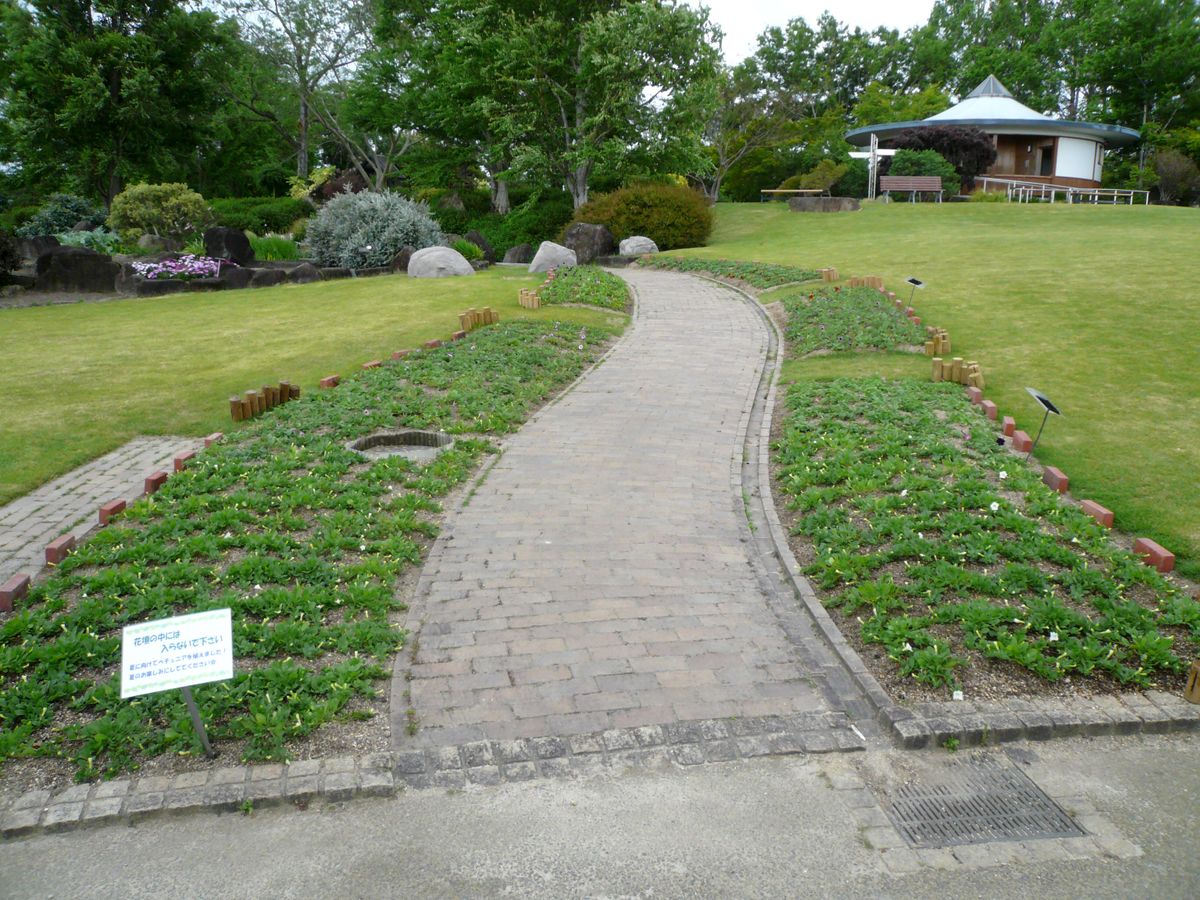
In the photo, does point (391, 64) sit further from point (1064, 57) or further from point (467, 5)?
point (1064, 57)

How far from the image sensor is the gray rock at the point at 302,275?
23.8 metres

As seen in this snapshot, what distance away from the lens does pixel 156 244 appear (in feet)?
92.8

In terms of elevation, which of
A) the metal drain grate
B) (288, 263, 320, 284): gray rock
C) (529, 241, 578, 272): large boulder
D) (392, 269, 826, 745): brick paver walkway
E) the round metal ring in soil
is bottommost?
the metal drain grate

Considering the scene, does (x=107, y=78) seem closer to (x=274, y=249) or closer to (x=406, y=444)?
(x=274, y=249)

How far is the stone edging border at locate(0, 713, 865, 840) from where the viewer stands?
3982 mm

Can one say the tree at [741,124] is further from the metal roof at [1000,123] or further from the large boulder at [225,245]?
the large boulder at [225,245]

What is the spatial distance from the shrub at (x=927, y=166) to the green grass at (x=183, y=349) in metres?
24.6

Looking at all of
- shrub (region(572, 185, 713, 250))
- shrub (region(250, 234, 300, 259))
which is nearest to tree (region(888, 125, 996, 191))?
shrub (region(572, 185, 713, 250))

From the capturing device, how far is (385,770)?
4207mm

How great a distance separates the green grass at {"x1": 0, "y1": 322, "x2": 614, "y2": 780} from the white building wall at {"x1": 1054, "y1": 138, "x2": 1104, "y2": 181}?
1891 inches

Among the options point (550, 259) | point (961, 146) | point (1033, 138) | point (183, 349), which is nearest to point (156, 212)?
point (550, 259)

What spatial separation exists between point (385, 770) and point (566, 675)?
3.95 ft

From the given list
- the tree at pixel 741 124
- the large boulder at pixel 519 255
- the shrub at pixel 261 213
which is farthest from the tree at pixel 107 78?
the tree at pixel 741 124

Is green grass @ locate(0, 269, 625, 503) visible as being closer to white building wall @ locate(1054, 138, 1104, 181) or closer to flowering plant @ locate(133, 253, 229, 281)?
flowering plant @ locate(133, 253, 229, 281)
